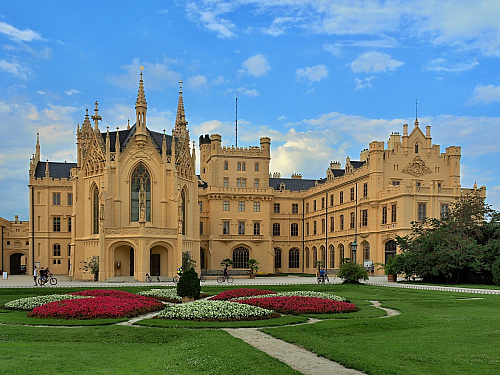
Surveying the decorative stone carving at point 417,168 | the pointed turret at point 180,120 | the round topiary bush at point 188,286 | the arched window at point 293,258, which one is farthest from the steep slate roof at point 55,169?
the round topiary bush at point 188,286

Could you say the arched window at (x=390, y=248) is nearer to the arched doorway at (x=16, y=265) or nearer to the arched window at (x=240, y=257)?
the arched window at (x=240, y=257)

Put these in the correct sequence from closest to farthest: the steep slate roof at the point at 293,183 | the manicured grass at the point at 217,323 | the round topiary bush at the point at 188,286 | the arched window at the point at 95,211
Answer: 1. the manicured grass at the point at 217,323
2. the round topiary bush at the point at 188,286
3. the arched window at the point at 95,211
4. the steep slate roof at the point at 293,183

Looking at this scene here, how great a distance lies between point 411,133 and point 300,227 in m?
29.1

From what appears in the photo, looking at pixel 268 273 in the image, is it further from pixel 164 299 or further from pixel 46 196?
pixel 164 299

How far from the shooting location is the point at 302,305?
2661 cm

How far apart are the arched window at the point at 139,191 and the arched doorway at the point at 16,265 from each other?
32927mm

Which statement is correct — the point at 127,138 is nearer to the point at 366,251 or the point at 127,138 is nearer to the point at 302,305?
the point at 366,251

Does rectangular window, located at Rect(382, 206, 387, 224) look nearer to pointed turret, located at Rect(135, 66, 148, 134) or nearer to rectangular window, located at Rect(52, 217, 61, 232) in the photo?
pointed turret, located at Rect(135, 66, 148, 134)

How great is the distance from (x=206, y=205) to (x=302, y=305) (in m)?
55.8

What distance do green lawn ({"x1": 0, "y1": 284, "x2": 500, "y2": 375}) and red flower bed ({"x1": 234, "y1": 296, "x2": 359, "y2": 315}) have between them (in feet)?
3.24

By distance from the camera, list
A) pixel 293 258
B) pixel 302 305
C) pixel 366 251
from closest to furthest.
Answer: pixel 302 305
pixel 366 251
pixel 293 258

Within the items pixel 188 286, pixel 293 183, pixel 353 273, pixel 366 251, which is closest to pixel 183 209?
pixel 366 251

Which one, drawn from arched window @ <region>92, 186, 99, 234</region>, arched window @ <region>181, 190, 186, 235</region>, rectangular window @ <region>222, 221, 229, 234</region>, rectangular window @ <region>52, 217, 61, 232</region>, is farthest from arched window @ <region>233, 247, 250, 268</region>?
rectangular window @ <region>52, 217, 61, 232</region>

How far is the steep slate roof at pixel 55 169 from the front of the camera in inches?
3222
